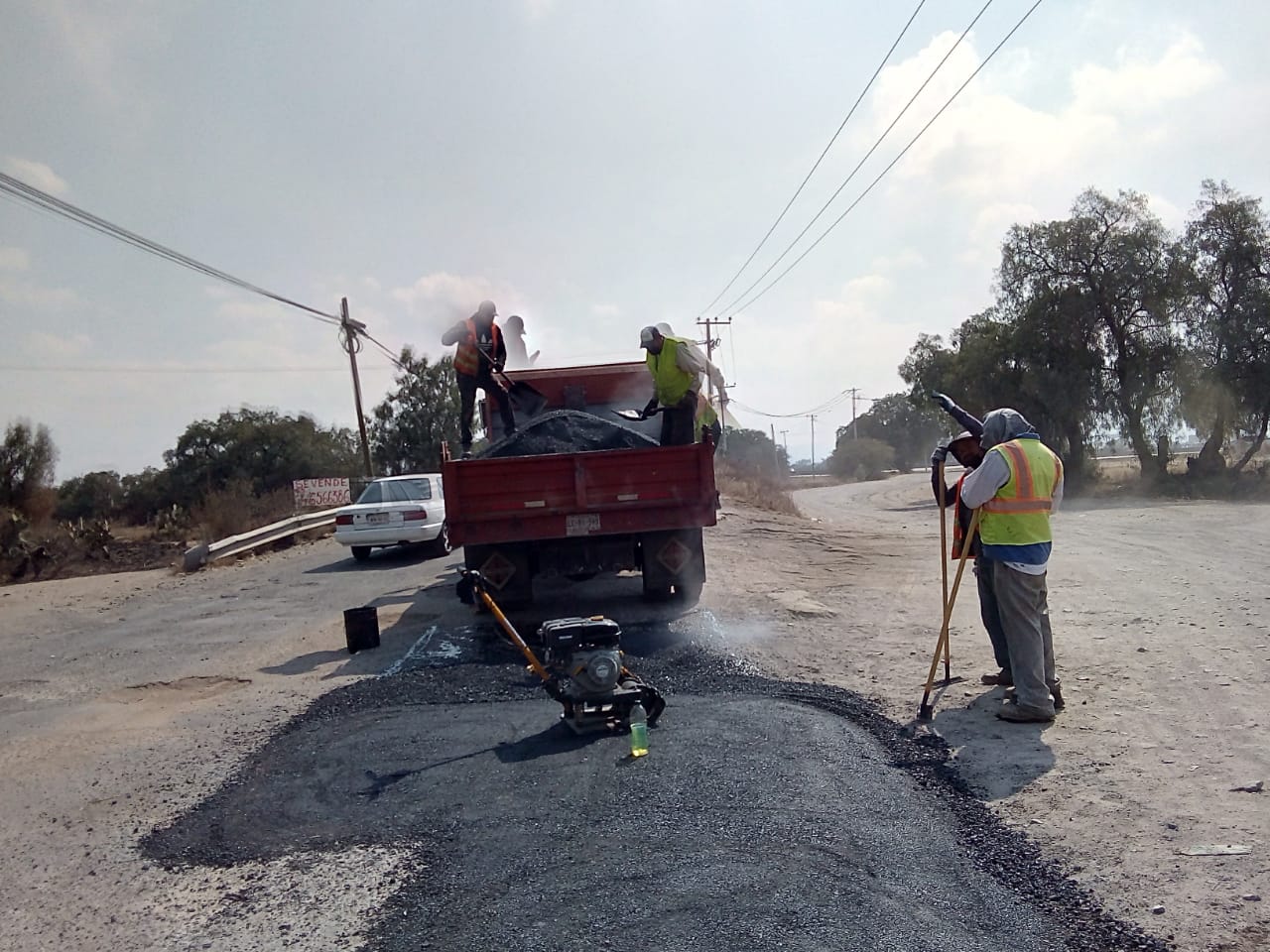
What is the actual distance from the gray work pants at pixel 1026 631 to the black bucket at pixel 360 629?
5330 mm

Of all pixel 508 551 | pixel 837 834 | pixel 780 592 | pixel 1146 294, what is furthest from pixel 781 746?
pixel 1146 294

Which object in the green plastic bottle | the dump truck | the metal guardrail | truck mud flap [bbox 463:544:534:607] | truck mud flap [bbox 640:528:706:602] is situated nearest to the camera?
the green plastic bottle

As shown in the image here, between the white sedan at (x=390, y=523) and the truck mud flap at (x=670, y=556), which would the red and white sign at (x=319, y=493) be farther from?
the truck mud flap at (x=670, y=556)

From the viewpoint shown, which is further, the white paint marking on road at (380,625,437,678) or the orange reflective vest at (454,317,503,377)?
the orange reflective vest at (454,317,503,377)

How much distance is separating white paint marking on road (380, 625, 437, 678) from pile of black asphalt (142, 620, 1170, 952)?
117 centimetres

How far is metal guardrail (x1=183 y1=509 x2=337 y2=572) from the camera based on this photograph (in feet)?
58.4

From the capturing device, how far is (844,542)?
1603 centimetres

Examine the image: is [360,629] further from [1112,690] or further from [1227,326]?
[1227,326]

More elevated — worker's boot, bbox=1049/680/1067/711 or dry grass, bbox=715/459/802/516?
dry grass, bbox=715/459/802/516

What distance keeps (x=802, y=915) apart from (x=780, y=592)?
23.8 feet

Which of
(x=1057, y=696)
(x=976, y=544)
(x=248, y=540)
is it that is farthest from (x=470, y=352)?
(x=248, y=540)

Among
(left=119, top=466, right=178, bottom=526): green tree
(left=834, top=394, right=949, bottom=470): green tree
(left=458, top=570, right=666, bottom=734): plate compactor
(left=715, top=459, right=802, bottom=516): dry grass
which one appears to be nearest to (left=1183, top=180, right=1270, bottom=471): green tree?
(left=715, top=459, right=802, bottom=516): dry grass

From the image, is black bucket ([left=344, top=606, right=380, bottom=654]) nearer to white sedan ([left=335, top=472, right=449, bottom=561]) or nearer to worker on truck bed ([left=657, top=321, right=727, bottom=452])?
worker on truck bed ([left=657, top=321, right=727, bottom=452])

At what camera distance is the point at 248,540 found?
19469 mm
